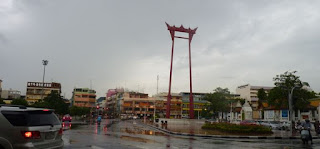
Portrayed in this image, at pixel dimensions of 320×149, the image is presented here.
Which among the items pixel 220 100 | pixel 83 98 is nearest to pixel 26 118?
pixel 220 100

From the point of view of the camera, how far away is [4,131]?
6.61 m

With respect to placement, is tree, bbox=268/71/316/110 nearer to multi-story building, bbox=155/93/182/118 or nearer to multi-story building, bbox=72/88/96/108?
multi-story building, bbox=155/93/182/118

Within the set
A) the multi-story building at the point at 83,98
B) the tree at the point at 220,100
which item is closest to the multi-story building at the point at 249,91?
the tree at the point at 220,100

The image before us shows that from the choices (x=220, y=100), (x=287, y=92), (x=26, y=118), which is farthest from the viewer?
(x=220, y=100)

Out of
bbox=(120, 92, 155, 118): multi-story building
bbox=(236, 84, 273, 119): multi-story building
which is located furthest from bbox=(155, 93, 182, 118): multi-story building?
bbox=(236, 84, 273, 119): multi-story building

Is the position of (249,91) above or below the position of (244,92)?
above

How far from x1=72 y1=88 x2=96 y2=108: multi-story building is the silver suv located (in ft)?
366

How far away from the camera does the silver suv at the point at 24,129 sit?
6.61 metres

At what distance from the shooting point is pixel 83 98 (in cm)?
11588

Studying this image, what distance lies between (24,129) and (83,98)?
11334 cm

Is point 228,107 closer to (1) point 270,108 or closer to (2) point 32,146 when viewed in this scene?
(1) point 270,108

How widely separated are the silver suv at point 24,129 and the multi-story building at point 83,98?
11151 cm

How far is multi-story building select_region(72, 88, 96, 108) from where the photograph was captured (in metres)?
114

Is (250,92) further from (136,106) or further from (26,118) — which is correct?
(26,118)
